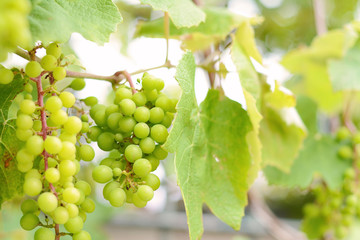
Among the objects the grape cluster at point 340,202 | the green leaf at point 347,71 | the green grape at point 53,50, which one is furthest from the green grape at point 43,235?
the grape cluster at point 340,202

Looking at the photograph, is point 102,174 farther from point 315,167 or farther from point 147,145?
point 315,167

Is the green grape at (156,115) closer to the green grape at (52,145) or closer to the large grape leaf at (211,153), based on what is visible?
the large grape leaf at (211,153)

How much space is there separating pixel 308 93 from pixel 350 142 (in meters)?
0.24

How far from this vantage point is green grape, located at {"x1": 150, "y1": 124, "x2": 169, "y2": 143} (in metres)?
0.51

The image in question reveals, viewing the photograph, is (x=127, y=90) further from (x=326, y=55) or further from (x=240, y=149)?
(x=326, y=55)

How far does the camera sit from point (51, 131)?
17.8 inches

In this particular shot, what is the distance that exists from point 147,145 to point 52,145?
0.14 meters

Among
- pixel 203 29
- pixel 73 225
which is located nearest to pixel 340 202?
pixel 203 29

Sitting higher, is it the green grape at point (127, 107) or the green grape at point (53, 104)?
the green grape at point (53, 104)

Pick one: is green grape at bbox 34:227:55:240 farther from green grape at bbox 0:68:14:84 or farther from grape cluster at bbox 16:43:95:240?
green grape at bbox 0:68:14:84

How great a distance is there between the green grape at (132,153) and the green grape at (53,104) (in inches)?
4.1

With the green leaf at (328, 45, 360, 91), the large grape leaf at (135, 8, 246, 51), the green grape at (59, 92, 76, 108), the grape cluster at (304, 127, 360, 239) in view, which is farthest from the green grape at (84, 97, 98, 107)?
the grape cluster at (304, 127, 360, 239)

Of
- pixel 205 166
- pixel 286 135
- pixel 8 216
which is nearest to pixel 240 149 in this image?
pixel 205 166

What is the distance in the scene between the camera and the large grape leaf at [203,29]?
85 cm
